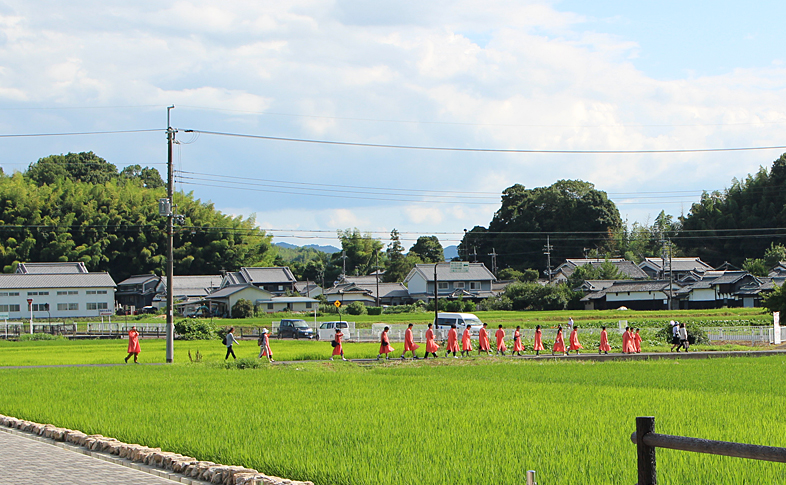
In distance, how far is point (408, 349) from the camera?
28.2 m

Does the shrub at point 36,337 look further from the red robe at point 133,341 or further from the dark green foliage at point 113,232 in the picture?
the dark green foliage at point 113,232

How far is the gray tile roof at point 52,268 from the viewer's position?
243 feet

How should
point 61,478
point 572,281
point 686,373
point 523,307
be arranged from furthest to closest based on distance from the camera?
point 572,281
point 523,307
point 686,373
point 61,478

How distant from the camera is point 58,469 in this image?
8641mm

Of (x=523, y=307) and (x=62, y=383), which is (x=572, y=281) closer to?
(x=523, y=307)

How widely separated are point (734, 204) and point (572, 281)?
89.0 feet

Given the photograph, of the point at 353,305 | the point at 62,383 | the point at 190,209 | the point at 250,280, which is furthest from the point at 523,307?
the point at 62,383

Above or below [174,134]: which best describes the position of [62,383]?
below

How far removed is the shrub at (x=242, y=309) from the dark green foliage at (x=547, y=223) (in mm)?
45725

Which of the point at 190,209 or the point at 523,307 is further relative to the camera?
the point at 190,209

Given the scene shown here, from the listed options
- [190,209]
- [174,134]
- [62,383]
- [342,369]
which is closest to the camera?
[62,383]

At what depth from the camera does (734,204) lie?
9288 centimetres

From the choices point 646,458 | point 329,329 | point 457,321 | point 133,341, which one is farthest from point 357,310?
point 646,458

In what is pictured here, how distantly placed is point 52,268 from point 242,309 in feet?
70.6
